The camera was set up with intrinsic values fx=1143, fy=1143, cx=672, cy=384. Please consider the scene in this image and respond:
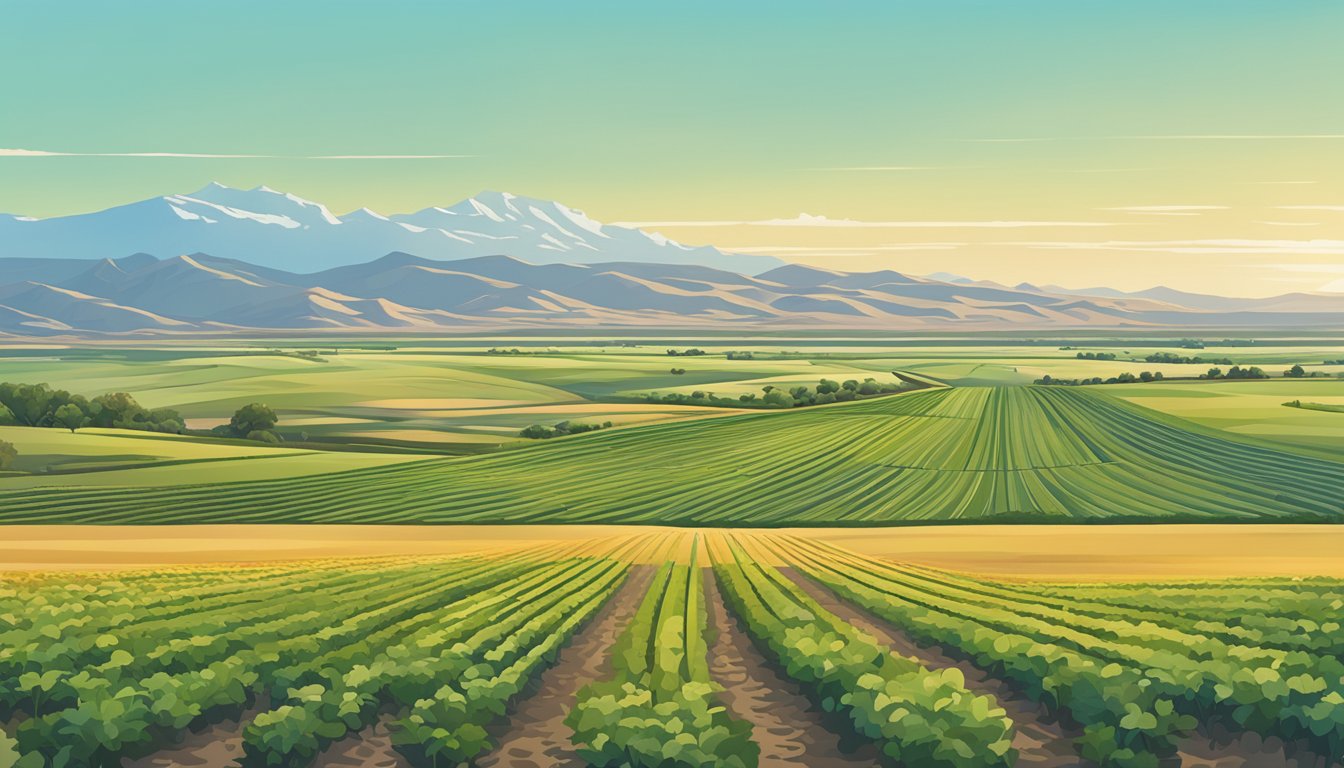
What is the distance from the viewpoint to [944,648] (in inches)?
980

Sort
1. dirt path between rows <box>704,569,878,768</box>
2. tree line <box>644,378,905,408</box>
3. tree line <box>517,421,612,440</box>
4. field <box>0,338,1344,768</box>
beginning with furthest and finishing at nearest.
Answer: tree line <box>644,378,905,408</box>, tree line <box>517,421,612,440</box>, dirt path between rows <box>704,569,878,768</box>, field <box>0,338,1344,768</box>

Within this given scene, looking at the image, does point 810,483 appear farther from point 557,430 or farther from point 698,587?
point 698,587

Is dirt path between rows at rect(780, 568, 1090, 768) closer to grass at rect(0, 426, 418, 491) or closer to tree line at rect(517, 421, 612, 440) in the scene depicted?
grass at rect(0, 426, 418, 491)

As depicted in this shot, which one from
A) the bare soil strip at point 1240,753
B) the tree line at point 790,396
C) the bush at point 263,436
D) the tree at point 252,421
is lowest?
the bare soil strip at point 1240,753

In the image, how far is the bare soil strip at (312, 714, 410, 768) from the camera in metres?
17.1

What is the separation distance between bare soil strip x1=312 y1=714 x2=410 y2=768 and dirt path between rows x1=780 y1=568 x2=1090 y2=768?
948 centimetres

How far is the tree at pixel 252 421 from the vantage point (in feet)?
301

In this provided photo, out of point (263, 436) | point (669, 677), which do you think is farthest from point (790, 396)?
point (669, 677)

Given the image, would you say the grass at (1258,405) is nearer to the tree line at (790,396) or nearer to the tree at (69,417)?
the tree line at (790,396)

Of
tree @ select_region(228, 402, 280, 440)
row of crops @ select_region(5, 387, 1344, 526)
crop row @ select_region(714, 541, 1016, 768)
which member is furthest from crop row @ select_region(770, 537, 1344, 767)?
tree @ select_region(228, 402, 280, 440)

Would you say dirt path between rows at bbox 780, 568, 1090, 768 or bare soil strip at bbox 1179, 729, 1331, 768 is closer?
bare soil strip at bbox 1179, 729, 1331, 768

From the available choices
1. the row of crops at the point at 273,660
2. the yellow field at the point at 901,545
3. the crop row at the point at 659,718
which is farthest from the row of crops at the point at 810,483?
the crop row at the point at 659,718

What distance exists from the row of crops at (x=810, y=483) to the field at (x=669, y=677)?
29109mm

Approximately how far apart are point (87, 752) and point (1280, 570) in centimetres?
4015
